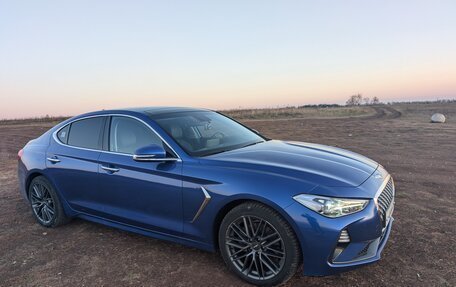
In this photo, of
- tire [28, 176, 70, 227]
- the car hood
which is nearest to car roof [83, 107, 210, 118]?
the car hood

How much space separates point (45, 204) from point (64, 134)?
1024 millimetres

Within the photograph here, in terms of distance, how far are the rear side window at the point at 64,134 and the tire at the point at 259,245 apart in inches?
109

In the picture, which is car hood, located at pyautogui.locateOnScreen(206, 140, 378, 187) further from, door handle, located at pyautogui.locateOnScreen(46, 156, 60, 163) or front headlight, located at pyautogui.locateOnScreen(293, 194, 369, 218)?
door handle, located at pyautogui.locateOnScreen(46, 156, 60, 163)

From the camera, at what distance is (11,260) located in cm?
430

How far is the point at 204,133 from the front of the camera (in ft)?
14.4

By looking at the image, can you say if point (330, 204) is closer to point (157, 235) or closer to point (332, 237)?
point (332, 237)

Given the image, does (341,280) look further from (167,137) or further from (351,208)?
(167,137)

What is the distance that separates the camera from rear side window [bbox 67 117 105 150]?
469 cm

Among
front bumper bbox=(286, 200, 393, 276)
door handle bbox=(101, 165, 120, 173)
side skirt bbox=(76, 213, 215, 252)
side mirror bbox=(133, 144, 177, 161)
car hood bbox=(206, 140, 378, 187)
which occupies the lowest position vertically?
side skirt bbox=(76, 213, 215, 252)

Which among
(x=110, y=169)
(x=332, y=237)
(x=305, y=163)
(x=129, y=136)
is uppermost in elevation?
(x=129, y=136)

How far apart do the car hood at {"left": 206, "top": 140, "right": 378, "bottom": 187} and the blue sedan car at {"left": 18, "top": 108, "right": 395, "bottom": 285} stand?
0.04 ft

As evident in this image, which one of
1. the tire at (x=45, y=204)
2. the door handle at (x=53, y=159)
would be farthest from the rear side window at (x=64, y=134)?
the tire at (x=45, y=204)

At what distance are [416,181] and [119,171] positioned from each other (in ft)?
18.4

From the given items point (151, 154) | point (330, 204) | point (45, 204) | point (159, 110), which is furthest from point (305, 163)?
point (45, 204)
